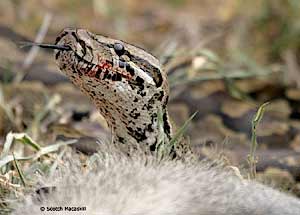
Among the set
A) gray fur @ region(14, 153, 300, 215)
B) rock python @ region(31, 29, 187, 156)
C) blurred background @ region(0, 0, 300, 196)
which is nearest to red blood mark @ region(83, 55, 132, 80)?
rock python @ region(31, 29, 187, 156)

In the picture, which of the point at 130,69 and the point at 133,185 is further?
the point at 130,69

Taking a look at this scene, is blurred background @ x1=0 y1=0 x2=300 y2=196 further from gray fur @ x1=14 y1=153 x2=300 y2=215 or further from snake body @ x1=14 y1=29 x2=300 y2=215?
gray fur @ x1=14 y1=153 x2=300 y2=215

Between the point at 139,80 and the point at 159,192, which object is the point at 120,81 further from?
the point at 159,192

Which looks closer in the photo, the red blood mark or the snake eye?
the red blood mark

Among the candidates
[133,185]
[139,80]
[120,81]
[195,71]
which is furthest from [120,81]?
[195,71]

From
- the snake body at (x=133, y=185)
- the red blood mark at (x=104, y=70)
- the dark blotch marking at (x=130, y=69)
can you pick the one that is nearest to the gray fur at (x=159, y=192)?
the snake body at (x=133, y=185)

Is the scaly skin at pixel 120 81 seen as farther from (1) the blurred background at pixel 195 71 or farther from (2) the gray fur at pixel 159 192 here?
(2) the gray fur at pixel 159 192

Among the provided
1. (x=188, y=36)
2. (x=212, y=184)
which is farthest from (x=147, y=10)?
(x=212, y=184)

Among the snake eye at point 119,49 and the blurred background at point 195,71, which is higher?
the blurred background at point 195,71
